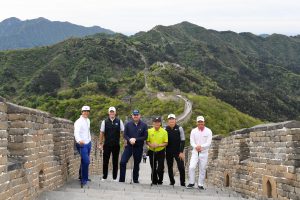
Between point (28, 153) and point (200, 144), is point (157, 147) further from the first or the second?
point (28, 153)

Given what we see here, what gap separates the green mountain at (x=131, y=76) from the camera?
7956 centimetres

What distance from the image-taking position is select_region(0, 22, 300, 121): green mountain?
7956 cm

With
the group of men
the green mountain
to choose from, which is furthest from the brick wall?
the green mountain

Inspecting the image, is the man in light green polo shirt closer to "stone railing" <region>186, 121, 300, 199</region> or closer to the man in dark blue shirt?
the man in dark blue shirt

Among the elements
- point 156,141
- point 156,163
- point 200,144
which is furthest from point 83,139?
point 200,144

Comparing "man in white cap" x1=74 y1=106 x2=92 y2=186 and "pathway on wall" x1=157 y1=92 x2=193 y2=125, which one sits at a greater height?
"pathway on wall" x1=157 y1=92 x2=193 y2=125

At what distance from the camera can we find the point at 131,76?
92.9 m

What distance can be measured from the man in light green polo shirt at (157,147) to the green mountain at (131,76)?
189 feet

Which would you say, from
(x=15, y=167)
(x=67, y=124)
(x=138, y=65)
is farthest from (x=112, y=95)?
(x=15, y=167)

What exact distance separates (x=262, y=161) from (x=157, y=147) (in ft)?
8.46

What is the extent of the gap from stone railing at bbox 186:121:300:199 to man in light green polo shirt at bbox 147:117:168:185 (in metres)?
1.63

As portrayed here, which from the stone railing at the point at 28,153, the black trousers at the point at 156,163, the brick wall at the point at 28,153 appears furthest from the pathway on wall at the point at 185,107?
the brick wall at the point at 28,153

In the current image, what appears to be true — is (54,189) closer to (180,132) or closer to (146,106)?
(180,132)

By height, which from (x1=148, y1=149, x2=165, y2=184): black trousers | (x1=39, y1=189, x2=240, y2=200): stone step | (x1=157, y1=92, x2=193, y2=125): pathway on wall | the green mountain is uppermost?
the green mountain
